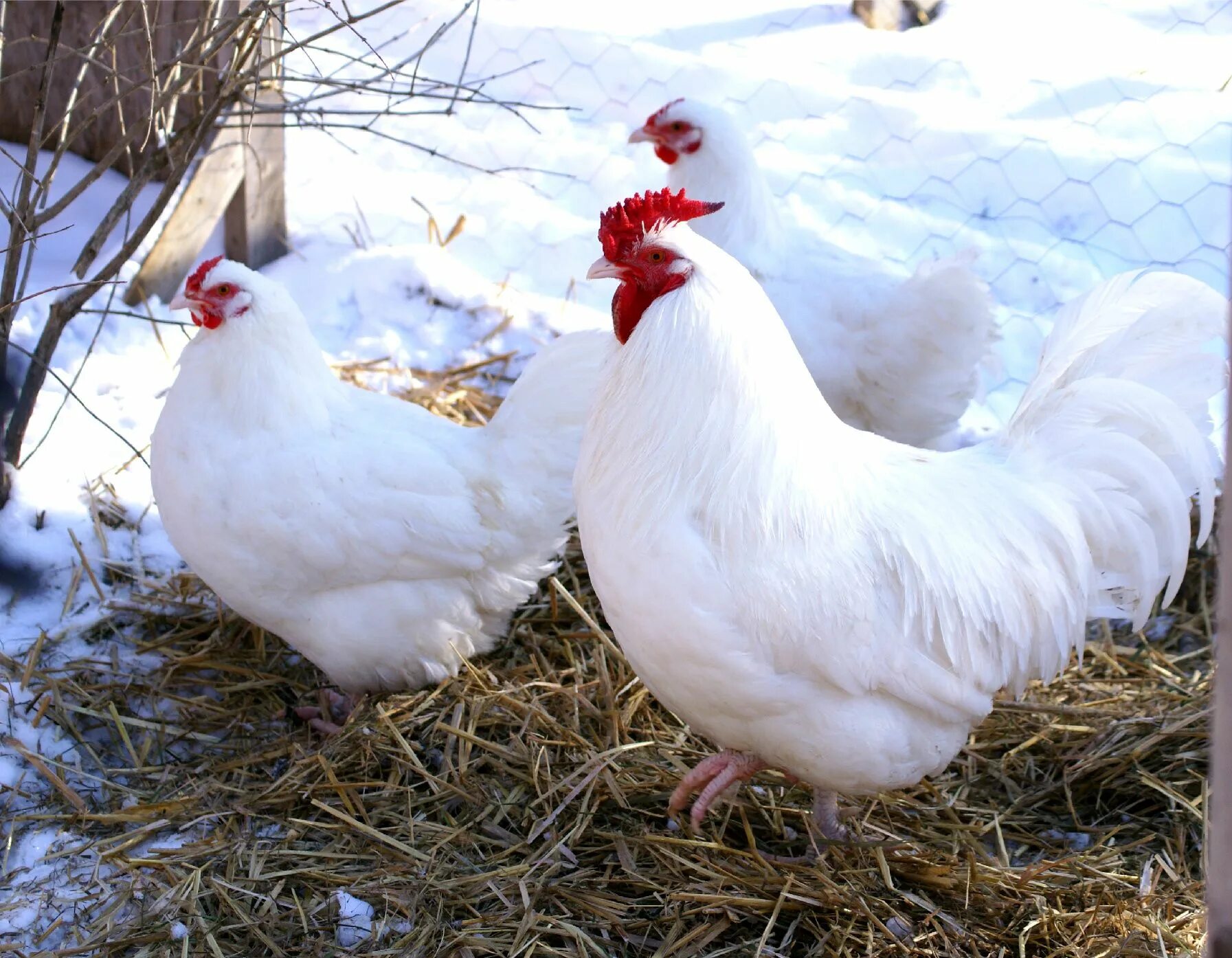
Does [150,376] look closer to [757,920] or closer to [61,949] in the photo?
[61,949]

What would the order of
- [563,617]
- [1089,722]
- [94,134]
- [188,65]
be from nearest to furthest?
[188,65] < [1089,722] < [563,617] < [94,134]

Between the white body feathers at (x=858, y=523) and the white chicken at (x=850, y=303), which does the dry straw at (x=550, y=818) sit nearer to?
the white body feathers at (x=858, y=523)

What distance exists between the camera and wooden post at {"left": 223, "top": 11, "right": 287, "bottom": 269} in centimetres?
528

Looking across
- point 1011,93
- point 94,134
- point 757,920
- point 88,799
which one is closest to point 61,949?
point 88,799

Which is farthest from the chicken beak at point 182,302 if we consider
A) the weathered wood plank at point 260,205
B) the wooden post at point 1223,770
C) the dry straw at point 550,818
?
the wooden post at point 1223,770

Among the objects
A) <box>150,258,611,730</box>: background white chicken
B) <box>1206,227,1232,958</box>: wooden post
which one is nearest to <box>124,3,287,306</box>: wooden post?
<box>150,258,611,730</box>: background white chicken

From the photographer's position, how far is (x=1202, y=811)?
316 cm

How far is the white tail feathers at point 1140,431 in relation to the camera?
2.85 m

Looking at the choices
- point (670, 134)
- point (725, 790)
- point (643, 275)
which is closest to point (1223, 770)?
point (643, 275)

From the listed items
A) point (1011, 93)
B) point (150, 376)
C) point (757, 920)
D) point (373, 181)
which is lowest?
point (757, 920)

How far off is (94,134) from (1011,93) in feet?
16.2

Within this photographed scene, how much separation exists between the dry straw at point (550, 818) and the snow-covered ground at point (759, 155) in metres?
0.81

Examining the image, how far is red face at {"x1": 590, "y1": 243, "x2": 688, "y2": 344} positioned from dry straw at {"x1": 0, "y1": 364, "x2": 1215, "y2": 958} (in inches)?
56.1

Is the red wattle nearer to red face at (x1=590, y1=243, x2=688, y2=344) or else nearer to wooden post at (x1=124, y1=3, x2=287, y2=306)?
red face at (x1=590, y1=243, x2=688, y2=344)
